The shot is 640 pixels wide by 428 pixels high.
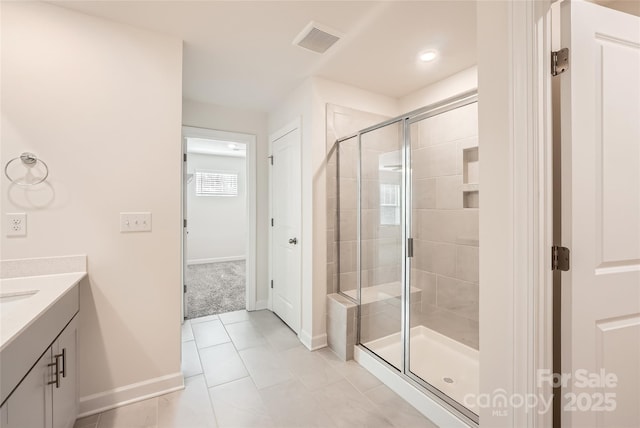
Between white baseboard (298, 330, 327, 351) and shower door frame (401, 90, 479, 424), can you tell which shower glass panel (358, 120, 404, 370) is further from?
white baseboard (298, 330, 327, 351)

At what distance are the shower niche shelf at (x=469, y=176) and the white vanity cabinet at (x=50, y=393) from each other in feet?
9.08

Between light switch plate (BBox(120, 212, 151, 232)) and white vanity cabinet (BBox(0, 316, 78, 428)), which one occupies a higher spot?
light switch plate (BBox(120, 212, 151, 232))

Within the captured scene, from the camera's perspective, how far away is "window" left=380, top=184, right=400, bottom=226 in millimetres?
2223

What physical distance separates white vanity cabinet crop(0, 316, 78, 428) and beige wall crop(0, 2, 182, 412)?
0.24 meters

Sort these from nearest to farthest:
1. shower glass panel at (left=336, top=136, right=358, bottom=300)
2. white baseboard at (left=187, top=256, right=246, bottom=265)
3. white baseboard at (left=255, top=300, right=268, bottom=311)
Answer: shower glass panel at (left=336, top=136, right=358, bottom=300)
white baseboard at (left=255, top=300, right=268, bottom=311)
white baseboard at (left=187, top=256, right=246, bottom=265)

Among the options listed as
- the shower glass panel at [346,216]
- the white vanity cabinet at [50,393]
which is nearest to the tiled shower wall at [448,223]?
the shower glass panel at [346,216]

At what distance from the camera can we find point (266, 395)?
6.15 ft

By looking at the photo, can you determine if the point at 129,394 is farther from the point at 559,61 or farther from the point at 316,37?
the point at 559,61

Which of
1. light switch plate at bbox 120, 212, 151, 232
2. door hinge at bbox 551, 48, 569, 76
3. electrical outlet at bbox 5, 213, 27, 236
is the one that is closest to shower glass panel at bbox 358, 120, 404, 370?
door hinge at bbox 551, 48, 569, 76

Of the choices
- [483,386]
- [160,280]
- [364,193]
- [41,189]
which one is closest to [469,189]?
[364,193]

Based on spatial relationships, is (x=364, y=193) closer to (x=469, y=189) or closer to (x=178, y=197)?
(x=469, y=189)

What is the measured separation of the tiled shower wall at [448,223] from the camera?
2.30 metres

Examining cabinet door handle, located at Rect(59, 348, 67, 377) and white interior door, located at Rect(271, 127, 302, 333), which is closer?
cabinet door handle, located at Rect(59, 348, 67, 377)

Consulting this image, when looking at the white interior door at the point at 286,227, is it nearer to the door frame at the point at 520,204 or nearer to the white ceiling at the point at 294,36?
the white ceiling at the point at 294,36
